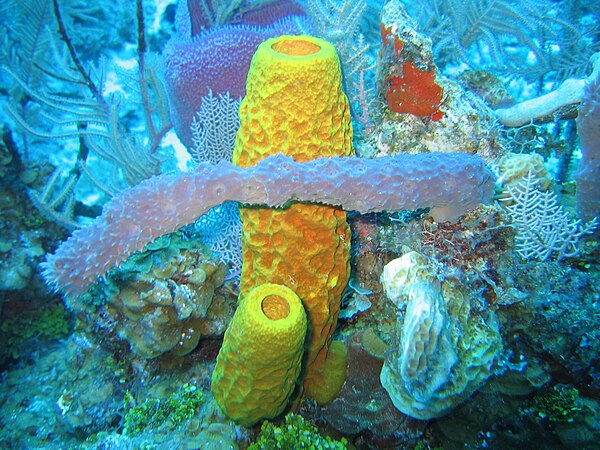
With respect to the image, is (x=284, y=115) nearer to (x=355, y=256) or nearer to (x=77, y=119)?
(x=355, y=256)

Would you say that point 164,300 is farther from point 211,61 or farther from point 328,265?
point 211,61

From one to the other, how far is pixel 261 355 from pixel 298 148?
1.25 m

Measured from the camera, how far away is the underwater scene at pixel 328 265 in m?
1.99

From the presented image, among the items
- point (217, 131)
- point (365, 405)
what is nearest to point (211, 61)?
point (217, 131)

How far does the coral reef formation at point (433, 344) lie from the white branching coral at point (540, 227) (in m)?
0.60

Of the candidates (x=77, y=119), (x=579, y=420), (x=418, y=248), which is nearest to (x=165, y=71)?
(x=77, y=119)

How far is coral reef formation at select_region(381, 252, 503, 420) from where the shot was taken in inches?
84.1

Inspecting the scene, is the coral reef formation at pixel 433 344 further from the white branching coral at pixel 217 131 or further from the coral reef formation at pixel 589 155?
the white branching coral at pixel 217 131

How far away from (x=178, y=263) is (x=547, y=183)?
3.25 metres

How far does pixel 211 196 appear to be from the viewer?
1863 millimetres

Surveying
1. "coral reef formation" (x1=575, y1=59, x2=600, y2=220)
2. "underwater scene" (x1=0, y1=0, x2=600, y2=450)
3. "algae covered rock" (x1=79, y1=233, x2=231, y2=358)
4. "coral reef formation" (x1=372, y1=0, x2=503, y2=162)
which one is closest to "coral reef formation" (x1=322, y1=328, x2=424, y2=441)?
"underwater scene" (x1=0, y1=0, x2=600, y2=450)

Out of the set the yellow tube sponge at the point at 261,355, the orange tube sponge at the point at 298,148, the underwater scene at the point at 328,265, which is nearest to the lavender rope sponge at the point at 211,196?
the underwater scene at the point at 328,265

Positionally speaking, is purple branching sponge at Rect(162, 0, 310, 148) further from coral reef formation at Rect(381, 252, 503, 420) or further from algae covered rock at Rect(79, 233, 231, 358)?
coral reef formation at Rect(381, 252, 503, 420)

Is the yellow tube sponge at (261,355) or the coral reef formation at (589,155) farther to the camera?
the coral reef formation at (589,155)
